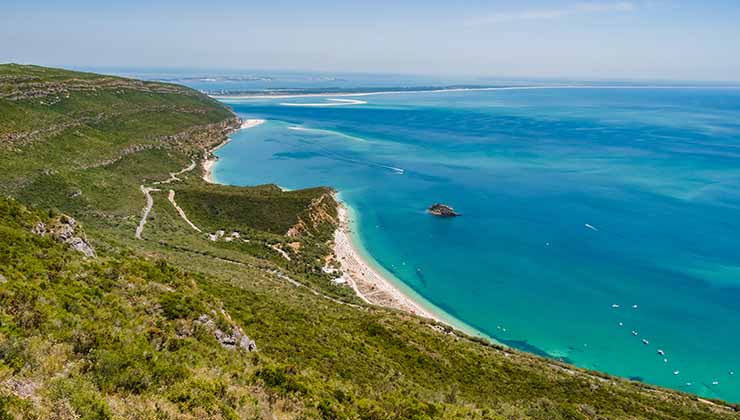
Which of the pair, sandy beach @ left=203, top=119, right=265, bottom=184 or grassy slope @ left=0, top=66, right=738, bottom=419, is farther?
sandy beach @ left=203, top=119, right=265, bottom=184

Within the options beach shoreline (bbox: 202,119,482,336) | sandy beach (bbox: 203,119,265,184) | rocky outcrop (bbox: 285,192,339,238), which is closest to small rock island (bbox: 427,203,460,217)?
beach shoreline (bbox: 202,119,482,336)

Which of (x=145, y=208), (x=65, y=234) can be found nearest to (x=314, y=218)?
(x=145, y=208)

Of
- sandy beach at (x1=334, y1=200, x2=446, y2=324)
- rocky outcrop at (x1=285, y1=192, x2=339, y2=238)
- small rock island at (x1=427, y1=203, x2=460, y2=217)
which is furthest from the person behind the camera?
small rock island at (x1=427, y1=203, x2=460, y2=217)

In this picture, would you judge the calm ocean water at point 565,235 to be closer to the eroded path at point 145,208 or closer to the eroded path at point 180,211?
the eroded path at point 180,211

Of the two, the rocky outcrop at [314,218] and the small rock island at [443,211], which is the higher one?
the rocky outcrop at [314,218]

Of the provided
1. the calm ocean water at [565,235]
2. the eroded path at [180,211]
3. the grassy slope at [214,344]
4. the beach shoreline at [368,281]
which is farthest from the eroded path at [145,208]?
the calm ocean water at [565,235]

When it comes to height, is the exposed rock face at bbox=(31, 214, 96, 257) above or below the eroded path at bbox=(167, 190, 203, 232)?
above

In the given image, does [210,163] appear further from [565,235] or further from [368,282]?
[565,235]

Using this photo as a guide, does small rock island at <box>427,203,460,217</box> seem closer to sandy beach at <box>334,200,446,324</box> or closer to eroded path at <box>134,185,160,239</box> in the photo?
sandy beach at <box>334,200,446,324</box>
